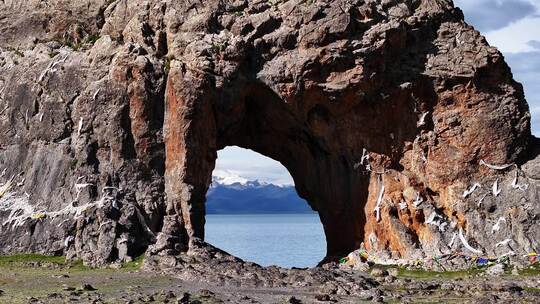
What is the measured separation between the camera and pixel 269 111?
45.0 meters

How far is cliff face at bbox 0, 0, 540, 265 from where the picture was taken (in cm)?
4016

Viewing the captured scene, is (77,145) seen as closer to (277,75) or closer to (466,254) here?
(277,75)

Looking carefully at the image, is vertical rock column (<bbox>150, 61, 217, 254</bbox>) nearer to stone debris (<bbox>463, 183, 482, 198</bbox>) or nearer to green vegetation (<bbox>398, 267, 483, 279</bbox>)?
green vegetation (<bbox>398, 267, 483, 279</bbox>)

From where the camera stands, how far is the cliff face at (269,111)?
132 ft

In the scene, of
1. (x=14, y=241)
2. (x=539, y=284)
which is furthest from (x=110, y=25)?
(x=539, y=284)

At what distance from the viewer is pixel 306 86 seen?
41.5 metres

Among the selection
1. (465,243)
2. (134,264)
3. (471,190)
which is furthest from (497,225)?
(134,264)

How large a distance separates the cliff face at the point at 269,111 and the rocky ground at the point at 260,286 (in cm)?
384

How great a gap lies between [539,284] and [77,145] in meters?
28.6

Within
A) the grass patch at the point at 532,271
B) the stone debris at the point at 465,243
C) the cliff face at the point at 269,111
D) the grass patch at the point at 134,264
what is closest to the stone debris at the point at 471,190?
the cliff face at the point at 269,111

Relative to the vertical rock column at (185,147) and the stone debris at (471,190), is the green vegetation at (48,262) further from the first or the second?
the stone debris at (471,190)

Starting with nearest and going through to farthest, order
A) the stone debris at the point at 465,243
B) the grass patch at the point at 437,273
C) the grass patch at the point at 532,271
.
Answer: the grass patch at the point at 532,271, the grass patch at the point at 437,273, the stone debris at the point at 465,243

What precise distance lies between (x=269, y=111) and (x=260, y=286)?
16106 millimetres

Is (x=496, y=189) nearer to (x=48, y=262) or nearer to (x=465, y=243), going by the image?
(x=465, y=243)
